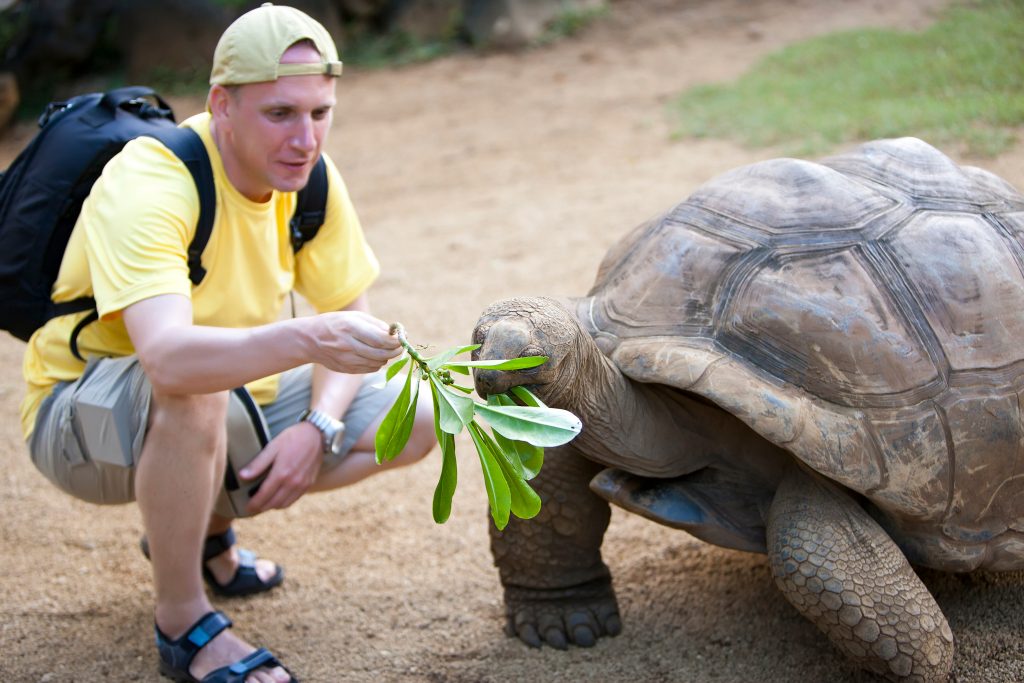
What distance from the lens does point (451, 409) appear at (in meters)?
1.90

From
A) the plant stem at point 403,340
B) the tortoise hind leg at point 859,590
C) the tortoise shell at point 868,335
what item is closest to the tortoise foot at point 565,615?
the tortoise hind leg at point 859,590

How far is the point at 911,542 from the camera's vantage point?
2236 millimetres

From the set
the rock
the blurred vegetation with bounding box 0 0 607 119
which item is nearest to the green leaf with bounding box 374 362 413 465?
the blurred vegetation with bounding box 0 0 607 119

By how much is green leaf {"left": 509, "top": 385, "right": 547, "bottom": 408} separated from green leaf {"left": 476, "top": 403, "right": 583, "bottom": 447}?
2.3 inches

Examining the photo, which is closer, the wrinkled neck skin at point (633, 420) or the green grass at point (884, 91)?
the wrinkled neck skin at point (633, 420)

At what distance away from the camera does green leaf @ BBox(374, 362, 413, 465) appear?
1956 millimetres

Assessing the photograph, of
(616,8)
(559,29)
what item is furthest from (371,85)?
(616,8)

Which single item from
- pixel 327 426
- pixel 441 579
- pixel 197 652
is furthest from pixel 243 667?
pixel 441 579

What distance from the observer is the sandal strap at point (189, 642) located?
2.36 m

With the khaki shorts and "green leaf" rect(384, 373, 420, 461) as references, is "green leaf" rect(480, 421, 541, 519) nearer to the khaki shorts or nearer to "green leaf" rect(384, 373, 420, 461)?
"green leaf" rect(384, 373, 420, 461)

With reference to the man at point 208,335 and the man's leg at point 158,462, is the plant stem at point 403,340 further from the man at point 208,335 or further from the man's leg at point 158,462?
the man's leg at point 158,462

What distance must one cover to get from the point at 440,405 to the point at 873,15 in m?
7.49

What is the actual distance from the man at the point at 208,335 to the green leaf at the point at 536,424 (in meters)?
0.28

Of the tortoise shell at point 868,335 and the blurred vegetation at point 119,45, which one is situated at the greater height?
the tortoise shell at point 868,335
